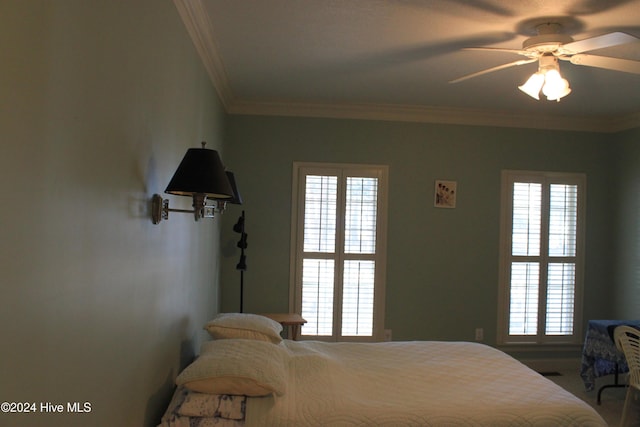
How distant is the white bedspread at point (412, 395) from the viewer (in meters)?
2.09

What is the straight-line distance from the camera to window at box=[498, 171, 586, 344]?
191 inches

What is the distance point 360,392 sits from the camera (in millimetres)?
2346

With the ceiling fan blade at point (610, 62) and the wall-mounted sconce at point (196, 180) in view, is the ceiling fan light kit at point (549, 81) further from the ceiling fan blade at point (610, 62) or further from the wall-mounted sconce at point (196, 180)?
the wall-mounted sconce at point (196, 180)

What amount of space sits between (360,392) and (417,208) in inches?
108

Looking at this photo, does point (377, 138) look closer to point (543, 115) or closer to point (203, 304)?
point (543, 115)

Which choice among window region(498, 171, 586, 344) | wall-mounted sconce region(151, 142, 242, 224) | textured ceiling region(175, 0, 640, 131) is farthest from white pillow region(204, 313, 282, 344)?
window region(498, 171, 586, 344)

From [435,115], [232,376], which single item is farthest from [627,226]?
[232,376]

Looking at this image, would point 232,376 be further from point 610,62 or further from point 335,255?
point 335,255

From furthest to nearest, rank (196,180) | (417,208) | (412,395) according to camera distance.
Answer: (417,208)
(412,395)
(196,180)

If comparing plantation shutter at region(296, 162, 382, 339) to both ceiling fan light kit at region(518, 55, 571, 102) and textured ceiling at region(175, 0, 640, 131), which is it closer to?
textured ceiling at region(175, 0, 640, 131)

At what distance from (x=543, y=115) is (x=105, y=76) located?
4591 mm

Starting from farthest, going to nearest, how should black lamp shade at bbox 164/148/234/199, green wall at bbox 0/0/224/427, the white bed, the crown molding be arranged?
the crown molding → the white bed → black lamp shade at bbox 164/148/234/199 → green wall at bbox 0/0/224/427

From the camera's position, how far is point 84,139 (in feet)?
3.92

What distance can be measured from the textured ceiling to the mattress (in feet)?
6.31
